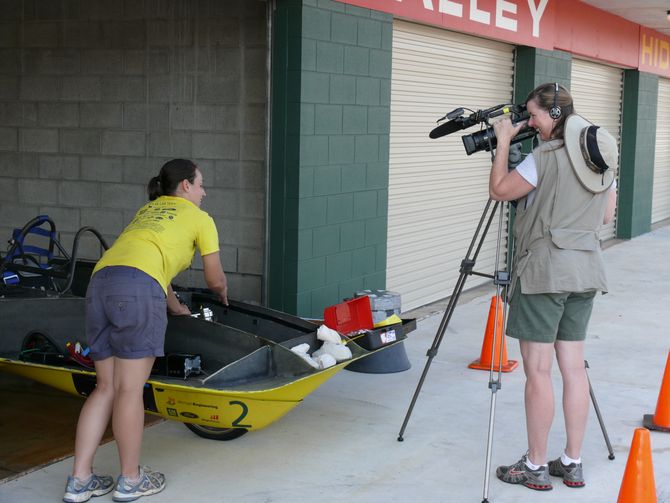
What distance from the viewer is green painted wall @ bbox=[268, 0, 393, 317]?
24.0ft

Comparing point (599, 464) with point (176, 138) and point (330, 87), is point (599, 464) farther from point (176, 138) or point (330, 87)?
point (176, 138)

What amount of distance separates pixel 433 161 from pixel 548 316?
5358 millimetres

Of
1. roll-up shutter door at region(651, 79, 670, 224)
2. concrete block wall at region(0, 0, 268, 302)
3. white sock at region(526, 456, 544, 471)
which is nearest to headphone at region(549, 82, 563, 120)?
white sock at region(526, 456, 544, 471)

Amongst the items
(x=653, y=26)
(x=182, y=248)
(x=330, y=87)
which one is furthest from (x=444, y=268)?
(x=653, y=26)

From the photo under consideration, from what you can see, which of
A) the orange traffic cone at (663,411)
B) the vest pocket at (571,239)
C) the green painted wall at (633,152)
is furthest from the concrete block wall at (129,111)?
the green painted wall at (633,152)

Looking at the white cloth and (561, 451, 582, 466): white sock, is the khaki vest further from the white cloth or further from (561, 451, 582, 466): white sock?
(561, 451, 582, 466): white sock

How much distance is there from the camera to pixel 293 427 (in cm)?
570

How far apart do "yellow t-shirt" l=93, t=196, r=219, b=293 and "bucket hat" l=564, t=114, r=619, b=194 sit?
5.59ft

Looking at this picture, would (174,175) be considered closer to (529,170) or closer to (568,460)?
(529,170)

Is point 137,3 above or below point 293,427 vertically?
above

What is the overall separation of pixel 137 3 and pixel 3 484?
460 cm

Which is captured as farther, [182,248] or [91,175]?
[91,175]

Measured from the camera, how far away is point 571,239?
4.59 meters

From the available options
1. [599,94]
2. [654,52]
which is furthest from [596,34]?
[654,52]
